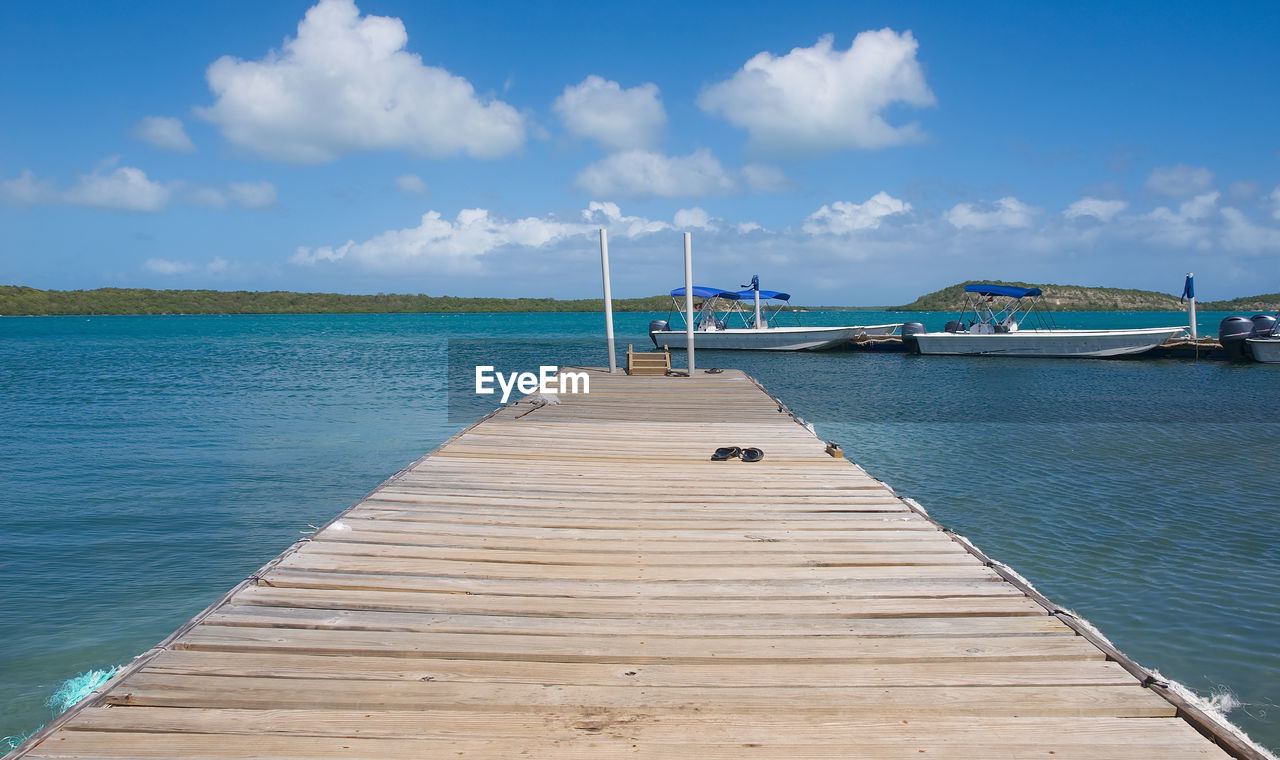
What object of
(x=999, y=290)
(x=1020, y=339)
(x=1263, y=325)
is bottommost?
(x=1020, y=339)

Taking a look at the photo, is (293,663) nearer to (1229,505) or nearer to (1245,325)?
(1229,505)

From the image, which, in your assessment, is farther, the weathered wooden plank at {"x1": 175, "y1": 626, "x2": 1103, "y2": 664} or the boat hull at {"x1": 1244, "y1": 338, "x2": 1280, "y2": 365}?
the boat hull at {"x1": 1244, "y1": 338, "x2": 1280, "y2": 365}

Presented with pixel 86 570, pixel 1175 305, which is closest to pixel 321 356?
pixel 86 570

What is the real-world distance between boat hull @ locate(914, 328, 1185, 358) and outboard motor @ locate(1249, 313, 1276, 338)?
318 cm

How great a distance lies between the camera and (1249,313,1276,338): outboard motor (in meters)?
36.9

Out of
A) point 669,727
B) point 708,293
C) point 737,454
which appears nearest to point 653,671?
point 669,727

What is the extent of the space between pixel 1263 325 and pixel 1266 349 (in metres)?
3.55

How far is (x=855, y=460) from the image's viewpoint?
1286 cm

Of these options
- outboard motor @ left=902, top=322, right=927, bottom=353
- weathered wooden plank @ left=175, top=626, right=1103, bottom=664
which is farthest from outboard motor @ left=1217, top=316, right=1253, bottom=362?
weathered wooden plank @ left=175, top=626, right=1103, bottom=664

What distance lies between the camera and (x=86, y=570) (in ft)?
25.4

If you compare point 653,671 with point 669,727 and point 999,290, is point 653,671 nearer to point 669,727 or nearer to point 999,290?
point 669,727

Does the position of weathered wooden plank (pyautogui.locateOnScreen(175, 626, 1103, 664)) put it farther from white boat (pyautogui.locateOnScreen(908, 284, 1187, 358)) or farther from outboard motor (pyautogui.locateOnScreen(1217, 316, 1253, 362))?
outboard motor (pyautogui.locateOnScreen(1217, 316, 1253, 362))

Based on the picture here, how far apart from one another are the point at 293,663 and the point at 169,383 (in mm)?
28700

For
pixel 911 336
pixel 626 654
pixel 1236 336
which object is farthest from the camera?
pixel 911 336
